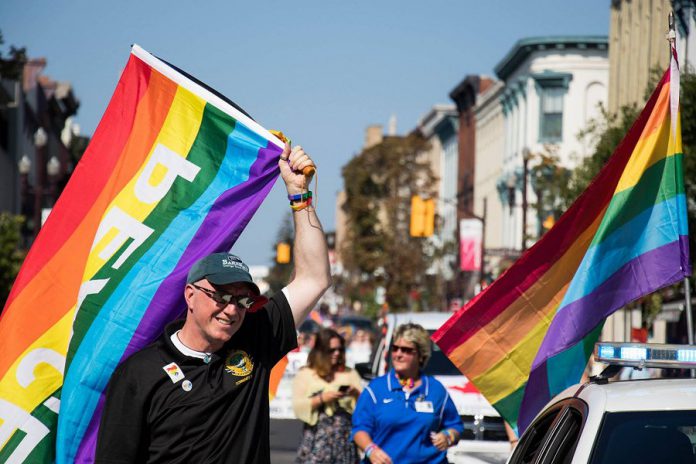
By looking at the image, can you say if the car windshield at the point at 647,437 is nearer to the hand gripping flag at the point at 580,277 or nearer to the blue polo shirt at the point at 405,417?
the hand gripping flag at the point at 580,277

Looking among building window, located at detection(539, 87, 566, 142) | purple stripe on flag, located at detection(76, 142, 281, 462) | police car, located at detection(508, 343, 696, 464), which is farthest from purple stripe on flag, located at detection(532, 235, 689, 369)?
building window, located at detection(539, 87, 566, 142)

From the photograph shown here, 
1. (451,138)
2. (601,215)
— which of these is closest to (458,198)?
(451,138)

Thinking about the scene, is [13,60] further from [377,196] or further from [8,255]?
[377,196]

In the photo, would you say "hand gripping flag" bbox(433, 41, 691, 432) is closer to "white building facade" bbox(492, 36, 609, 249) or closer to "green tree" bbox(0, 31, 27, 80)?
"green tree" bbox(0, 31, 27, 80)

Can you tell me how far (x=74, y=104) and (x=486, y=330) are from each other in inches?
3093

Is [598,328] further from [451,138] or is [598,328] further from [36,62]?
[451,138]

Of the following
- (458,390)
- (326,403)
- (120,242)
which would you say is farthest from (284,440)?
(120,242)

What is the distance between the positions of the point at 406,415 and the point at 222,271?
3.68 metres

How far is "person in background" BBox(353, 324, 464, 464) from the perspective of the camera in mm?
9180

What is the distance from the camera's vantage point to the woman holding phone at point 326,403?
1139 centimetres

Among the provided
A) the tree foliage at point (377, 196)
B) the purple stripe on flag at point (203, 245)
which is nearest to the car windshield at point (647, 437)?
the purple stripe on flag at point (203, 245)

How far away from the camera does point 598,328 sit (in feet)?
28.4

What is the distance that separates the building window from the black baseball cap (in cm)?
5551

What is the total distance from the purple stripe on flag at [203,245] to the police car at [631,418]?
1.77m
